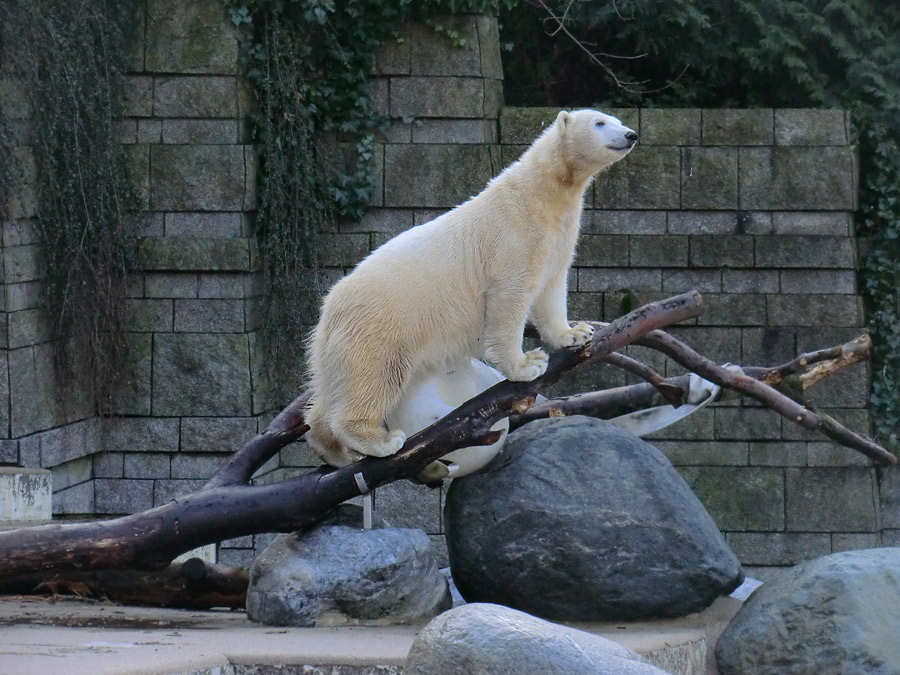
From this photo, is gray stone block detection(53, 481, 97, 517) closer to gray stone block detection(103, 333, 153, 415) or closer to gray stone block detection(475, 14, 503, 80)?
gray stone block detection(103, 333, 153, 415)

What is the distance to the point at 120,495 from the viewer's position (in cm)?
651

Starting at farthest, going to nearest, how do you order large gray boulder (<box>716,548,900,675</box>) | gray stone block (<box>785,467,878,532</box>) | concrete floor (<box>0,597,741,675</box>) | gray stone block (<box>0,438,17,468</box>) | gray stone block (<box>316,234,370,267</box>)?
gray stone block (<box>316,234,370,267</box>), gray stone block (<box>785,467,878,532</box>), gray stone block (<box>0,438,17,468</box>), large gray boulder (<box>716,548,900,675</box>), concrete floor (<box>0,597,741,675</box>)

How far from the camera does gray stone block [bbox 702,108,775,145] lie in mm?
6570

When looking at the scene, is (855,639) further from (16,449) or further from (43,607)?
(16,449)

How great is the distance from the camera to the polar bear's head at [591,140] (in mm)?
4074

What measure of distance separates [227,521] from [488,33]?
11.7ft

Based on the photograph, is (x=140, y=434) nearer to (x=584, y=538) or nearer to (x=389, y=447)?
(x=389, y=447)

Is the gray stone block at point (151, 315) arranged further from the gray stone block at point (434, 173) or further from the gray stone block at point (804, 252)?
the gray stone block at point (804, 252)

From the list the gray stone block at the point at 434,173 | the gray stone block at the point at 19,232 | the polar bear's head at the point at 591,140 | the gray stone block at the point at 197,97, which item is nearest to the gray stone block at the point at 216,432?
the gray stone block at the point at 19,232

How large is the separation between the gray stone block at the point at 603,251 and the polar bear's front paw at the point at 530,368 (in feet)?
8.63

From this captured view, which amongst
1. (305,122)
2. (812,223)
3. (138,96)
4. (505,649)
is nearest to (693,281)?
(812,223)

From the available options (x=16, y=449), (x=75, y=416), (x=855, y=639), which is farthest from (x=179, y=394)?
(x=855, y=639)

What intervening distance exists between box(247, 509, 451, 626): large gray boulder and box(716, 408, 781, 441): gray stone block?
2831 millimetres

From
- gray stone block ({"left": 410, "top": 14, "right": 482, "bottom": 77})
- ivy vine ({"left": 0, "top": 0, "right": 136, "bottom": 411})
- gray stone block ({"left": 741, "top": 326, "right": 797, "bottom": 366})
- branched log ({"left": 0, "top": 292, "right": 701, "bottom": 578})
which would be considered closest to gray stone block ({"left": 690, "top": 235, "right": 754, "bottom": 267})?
gray stone block ({"left": 741, "top": 326, "right": 797, "bottom": 366})
